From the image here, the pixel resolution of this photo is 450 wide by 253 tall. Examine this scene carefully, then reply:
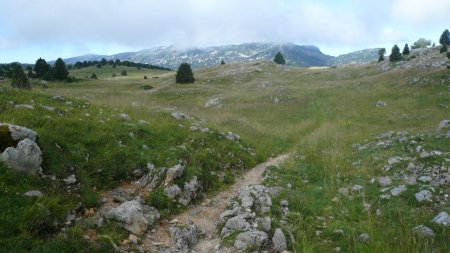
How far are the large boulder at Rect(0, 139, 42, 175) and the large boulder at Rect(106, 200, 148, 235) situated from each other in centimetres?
245

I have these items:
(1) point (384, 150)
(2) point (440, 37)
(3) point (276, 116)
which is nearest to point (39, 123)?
(1) point (384, 150)

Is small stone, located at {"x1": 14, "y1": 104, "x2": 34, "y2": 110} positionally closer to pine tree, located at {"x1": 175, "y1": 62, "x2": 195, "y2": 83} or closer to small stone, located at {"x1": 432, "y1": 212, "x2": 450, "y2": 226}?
small stone, located at {"x1": 432, "y1": 212, "x2": 450, "y2": 226}

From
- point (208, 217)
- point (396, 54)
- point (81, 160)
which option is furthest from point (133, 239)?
point (396, 54)

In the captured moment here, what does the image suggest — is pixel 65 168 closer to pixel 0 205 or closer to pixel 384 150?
pixel 0 205

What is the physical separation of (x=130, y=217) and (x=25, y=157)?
130 inches

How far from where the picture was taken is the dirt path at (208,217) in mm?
8703

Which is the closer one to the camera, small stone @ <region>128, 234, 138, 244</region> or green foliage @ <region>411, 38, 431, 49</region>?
small stone @ <region>128, 234, 138, 244</region>

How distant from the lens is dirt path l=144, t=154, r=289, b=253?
8703 millimetres

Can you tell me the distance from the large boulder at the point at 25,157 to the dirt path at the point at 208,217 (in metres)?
3.73

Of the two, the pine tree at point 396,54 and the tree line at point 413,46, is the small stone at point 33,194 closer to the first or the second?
the tree line at point 413,46

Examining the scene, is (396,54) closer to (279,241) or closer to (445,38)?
(445,38)

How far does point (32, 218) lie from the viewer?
7.29 meters

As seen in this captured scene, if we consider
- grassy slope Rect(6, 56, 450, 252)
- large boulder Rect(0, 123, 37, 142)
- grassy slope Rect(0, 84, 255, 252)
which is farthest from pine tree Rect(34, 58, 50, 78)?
large boulder Rect(0, 123, 37, 142)

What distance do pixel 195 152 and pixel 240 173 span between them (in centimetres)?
238
